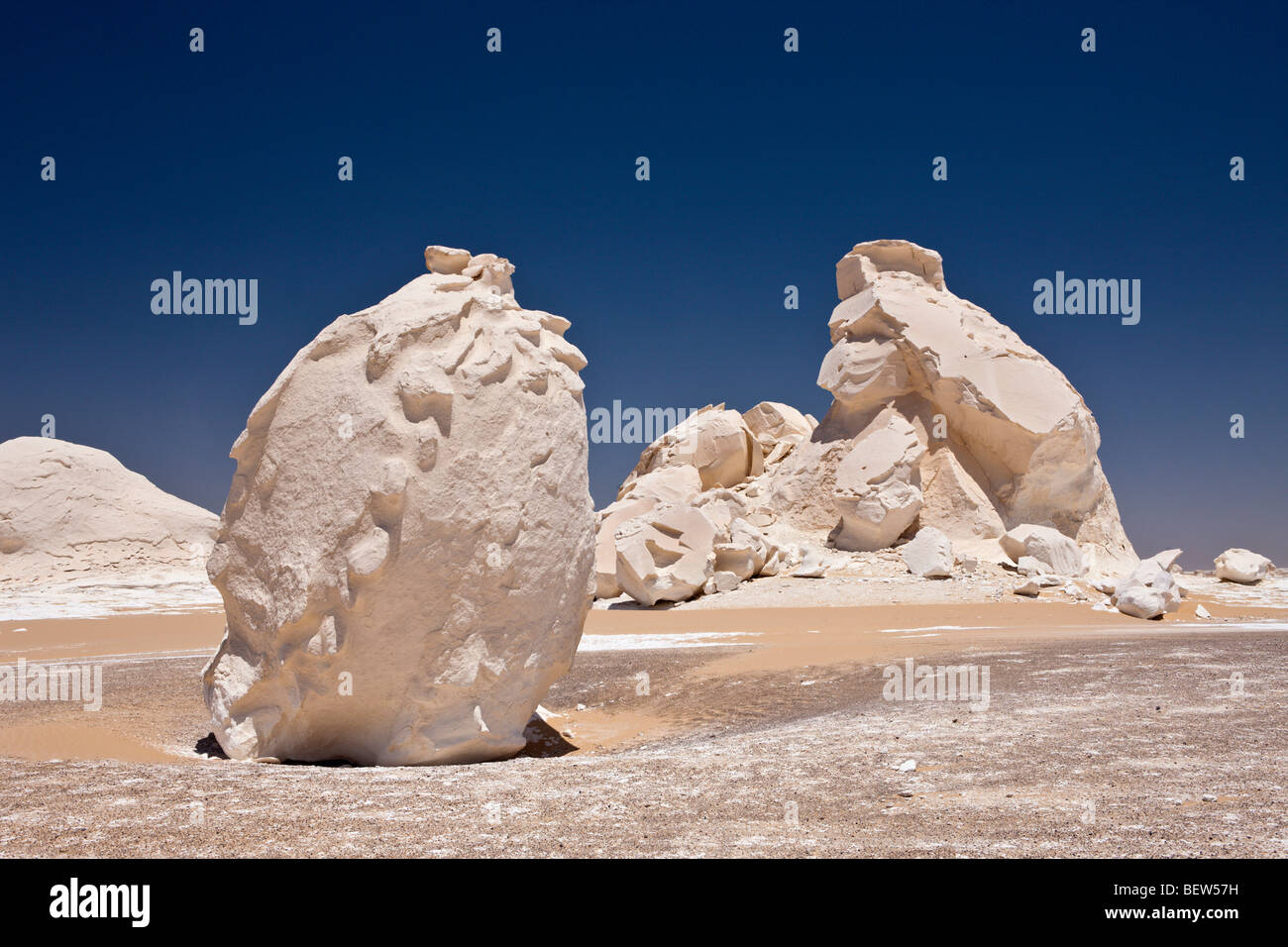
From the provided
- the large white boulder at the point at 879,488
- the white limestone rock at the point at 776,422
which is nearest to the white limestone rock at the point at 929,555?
the large white boulder at the point at 879,488

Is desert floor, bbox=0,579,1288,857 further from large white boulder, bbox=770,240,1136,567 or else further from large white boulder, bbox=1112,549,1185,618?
large white boulder, bbox=770,240,1136,567

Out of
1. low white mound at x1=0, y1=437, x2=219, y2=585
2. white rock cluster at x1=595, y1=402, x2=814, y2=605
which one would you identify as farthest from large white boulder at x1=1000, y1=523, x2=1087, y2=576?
low white mound at x1=0, y1=437, x2=219, y2=585

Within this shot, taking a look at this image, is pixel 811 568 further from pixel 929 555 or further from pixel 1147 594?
pixel 1147 594

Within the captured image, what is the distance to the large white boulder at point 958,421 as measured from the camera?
60.6 feet

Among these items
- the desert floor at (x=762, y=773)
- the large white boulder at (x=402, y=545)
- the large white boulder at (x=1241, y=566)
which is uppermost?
the large white boulder at (x=402, y=545)

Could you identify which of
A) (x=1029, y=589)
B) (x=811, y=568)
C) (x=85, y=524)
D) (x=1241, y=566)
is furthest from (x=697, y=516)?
(x=85, y=524)

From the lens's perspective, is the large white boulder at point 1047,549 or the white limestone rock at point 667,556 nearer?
the white limestone rock at point 667,556

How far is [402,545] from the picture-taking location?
5090 mm

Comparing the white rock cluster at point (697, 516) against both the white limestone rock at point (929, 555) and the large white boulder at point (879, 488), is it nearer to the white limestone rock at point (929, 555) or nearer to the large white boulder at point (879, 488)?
the large white boulder at point (879, 488)

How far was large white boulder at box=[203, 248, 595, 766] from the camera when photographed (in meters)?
5.15

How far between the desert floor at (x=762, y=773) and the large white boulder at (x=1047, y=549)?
7.83 metres

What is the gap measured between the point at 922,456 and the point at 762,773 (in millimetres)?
15832

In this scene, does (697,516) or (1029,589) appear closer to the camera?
(1029,589)
